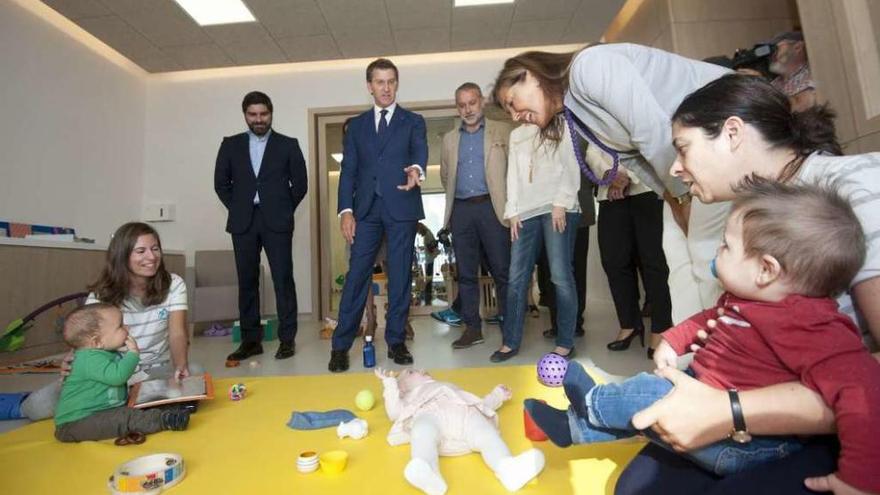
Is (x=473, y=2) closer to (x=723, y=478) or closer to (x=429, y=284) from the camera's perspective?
(x=429, y=284)

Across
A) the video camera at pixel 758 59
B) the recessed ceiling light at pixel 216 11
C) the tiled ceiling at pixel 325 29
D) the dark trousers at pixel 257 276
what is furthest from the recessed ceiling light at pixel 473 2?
the dark trousers at pixel 257 276

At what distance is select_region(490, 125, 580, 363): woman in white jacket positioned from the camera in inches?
87.0

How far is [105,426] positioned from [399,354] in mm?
1246

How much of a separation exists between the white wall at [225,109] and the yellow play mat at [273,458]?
10.4 feet

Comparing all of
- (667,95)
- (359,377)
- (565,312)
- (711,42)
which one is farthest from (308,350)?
(711,42)

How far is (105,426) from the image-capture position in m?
1.34

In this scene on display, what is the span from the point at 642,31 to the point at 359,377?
3.74 metres

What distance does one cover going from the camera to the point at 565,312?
223 cm

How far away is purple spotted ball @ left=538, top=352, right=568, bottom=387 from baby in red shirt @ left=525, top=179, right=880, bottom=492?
0.84 m

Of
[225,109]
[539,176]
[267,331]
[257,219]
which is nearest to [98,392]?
[257,219]

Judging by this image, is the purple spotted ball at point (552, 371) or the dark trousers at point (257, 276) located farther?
the dark trousers at point (257, 276)

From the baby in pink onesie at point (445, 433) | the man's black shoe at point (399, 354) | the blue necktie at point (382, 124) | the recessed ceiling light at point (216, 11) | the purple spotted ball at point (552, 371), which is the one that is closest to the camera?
the baby in pink onesie at point (445, 433)

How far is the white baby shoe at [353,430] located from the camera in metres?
1.31

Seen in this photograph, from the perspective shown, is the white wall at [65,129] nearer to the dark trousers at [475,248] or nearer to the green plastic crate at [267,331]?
the green plastic crate at [267,331]
